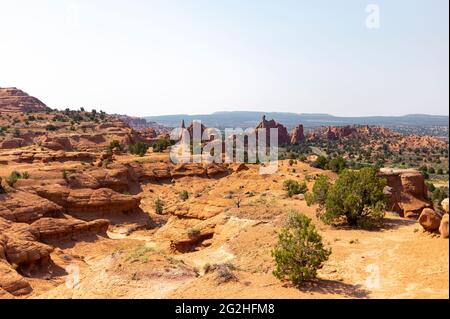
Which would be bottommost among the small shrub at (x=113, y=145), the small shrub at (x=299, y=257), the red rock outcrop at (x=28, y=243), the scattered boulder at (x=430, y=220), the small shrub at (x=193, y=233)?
the red rock outcrop at (x=28, y=243)

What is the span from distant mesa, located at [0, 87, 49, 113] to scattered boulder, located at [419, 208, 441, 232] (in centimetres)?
9338

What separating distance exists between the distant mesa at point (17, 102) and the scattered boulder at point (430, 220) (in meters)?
93.4

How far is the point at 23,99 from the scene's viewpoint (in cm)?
10269

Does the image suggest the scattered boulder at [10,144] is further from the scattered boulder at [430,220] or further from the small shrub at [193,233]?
the scattered boulder at [430,220]

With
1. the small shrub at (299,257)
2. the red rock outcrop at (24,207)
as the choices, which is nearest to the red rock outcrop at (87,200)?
the red rock outcrop at (24,207)

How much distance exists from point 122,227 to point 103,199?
2.64 meters

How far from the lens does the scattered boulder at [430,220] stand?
1447 centimetres

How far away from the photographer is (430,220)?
14578 millimetres

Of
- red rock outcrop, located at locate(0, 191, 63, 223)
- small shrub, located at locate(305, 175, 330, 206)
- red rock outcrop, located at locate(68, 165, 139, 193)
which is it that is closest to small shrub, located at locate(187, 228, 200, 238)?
small shrub, located at locate(305, 175, 330, 206)

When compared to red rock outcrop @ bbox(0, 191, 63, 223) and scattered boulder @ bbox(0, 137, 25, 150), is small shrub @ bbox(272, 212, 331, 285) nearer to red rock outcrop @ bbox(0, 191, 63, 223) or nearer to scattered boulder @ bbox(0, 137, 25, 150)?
red rock outcrop @ bbox(0, 191, 63, 223)

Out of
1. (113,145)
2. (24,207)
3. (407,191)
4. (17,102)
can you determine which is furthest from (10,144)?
(407,191)

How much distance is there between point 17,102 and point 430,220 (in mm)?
102578
